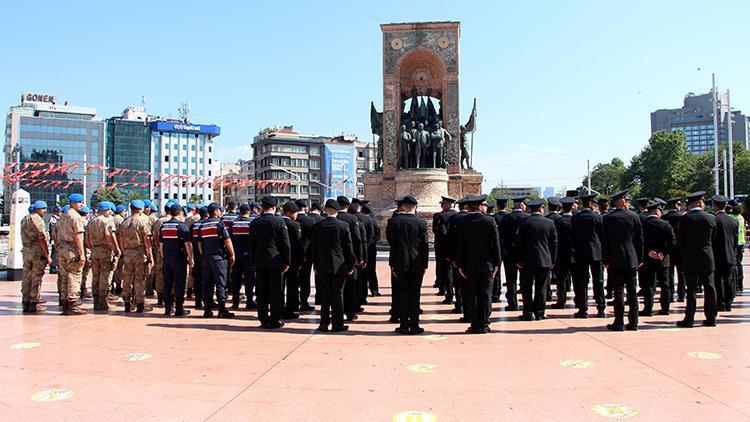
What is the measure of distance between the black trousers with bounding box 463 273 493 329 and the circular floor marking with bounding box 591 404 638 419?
2.99 meters

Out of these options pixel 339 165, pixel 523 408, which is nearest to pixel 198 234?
pixel 523 408

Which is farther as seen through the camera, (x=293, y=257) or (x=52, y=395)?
(x=293, y=257)

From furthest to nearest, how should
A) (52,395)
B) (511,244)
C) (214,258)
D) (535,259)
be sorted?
1. (511,244)
2. (214,258)
3. (535,259)
4. (52,395)

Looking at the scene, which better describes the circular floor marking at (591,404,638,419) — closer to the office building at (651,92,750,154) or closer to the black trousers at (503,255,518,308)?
the black trousers at (503,255,518,308)

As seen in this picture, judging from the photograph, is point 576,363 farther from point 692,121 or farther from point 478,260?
point 692,121

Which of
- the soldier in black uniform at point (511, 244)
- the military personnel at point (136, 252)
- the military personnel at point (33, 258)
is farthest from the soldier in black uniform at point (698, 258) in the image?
the military personnel at point (33, 258)

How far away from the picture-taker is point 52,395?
15.6 feet

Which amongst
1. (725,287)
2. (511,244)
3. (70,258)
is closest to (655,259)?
(725,287)

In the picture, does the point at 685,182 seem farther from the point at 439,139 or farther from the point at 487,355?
the point at 487,355

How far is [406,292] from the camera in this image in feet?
24.5

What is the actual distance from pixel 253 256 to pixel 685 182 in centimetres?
6967

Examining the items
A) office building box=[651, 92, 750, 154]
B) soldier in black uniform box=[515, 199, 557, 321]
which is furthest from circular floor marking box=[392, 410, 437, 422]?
office building box=[651, 92, 750, 154]

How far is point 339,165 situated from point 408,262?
264 ft

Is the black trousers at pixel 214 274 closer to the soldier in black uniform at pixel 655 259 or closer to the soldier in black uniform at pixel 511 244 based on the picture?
the soldier in black uniform at pixel 511 244
